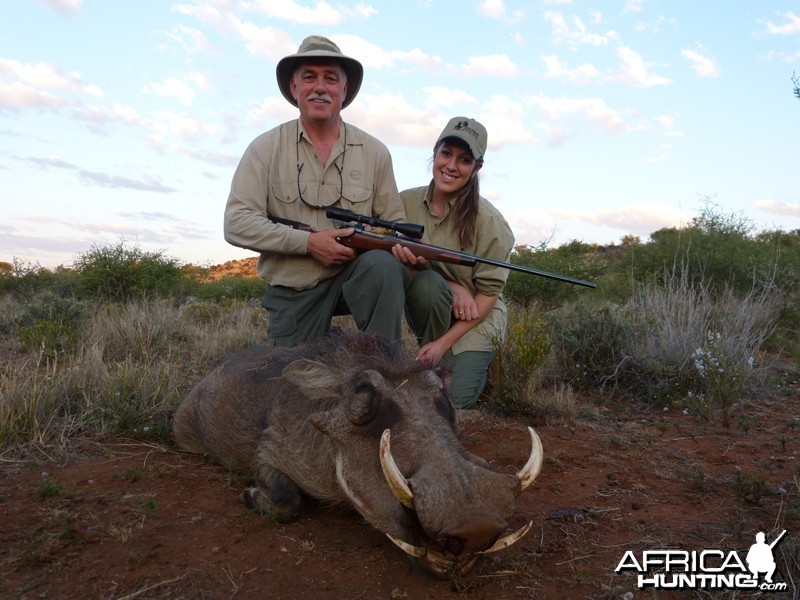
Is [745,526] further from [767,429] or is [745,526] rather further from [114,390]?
[114,390]

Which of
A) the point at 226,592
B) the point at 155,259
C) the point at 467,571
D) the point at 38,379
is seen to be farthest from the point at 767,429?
the point at 155,259

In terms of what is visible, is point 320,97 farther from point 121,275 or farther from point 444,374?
point 121,275

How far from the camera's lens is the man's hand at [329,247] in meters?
4.55

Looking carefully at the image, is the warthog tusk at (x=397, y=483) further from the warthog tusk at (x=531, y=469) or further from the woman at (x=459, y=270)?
the woman at (x=459, y=270)

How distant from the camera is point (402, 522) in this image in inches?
96.0

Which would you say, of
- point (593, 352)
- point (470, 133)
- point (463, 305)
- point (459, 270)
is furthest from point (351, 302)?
point (593, 352)

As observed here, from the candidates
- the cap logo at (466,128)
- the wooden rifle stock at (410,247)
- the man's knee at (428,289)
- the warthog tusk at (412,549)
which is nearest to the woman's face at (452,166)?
the cap logo at (466,128)

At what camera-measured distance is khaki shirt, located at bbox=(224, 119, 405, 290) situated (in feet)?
15.8

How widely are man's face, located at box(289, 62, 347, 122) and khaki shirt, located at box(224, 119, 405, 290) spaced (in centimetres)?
22

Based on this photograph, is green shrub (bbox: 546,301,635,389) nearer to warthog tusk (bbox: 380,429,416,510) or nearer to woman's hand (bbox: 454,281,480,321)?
woman's hand (bbox: 454,281,480,321)

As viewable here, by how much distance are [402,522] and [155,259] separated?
33.6 feet

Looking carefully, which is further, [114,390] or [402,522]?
[114,390]

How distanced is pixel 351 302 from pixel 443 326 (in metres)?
0.84

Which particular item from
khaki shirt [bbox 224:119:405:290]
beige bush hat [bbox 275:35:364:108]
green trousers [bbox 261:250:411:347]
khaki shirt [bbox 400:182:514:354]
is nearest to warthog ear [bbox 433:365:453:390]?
green trousers [bbox 261:250:411:347]
